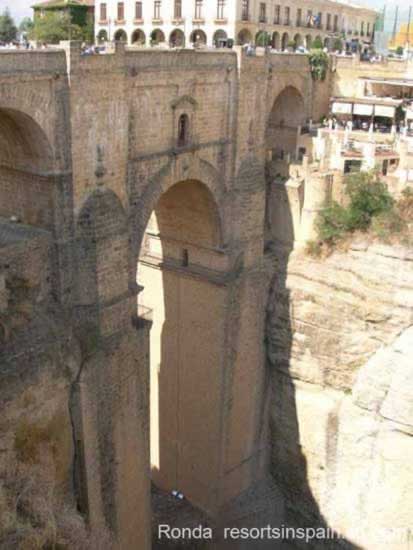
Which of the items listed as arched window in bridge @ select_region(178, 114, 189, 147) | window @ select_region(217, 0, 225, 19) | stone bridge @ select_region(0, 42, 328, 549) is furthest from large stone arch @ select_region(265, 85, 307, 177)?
window @ select_region(217, 0, 225, 19)

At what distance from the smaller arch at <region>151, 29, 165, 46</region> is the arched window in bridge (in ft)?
68.6

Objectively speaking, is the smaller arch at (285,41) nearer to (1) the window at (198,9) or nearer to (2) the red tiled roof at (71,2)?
(1) the window at (198,9)

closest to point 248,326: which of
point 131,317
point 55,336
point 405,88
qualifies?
point 131,317

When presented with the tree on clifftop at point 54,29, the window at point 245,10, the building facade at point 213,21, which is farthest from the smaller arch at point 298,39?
the tree on clifftop at point 54,29

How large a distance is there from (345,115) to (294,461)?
1240cm

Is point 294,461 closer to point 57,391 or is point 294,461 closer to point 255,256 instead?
point 255,256

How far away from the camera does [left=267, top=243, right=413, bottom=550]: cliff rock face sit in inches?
734

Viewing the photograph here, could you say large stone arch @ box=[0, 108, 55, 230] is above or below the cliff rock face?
above

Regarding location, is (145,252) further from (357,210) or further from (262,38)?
(262,38)

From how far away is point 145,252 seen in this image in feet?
65.8

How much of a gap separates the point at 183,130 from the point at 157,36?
2165 cm

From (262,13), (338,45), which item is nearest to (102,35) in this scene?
(262,13)

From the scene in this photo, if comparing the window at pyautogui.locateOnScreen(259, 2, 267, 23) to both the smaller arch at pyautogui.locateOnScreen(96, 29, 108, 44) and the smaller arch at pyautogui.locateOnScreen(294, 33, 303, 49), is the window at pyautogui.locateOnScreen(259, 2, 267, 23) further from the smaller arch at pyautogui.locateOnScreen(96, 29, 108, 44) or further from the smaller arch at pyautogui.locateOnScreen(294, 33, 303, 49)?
the smaller arch at pyautogui.locateOnScreen(96, 29, 108, 44)

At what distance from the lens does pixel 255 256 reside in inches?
786
